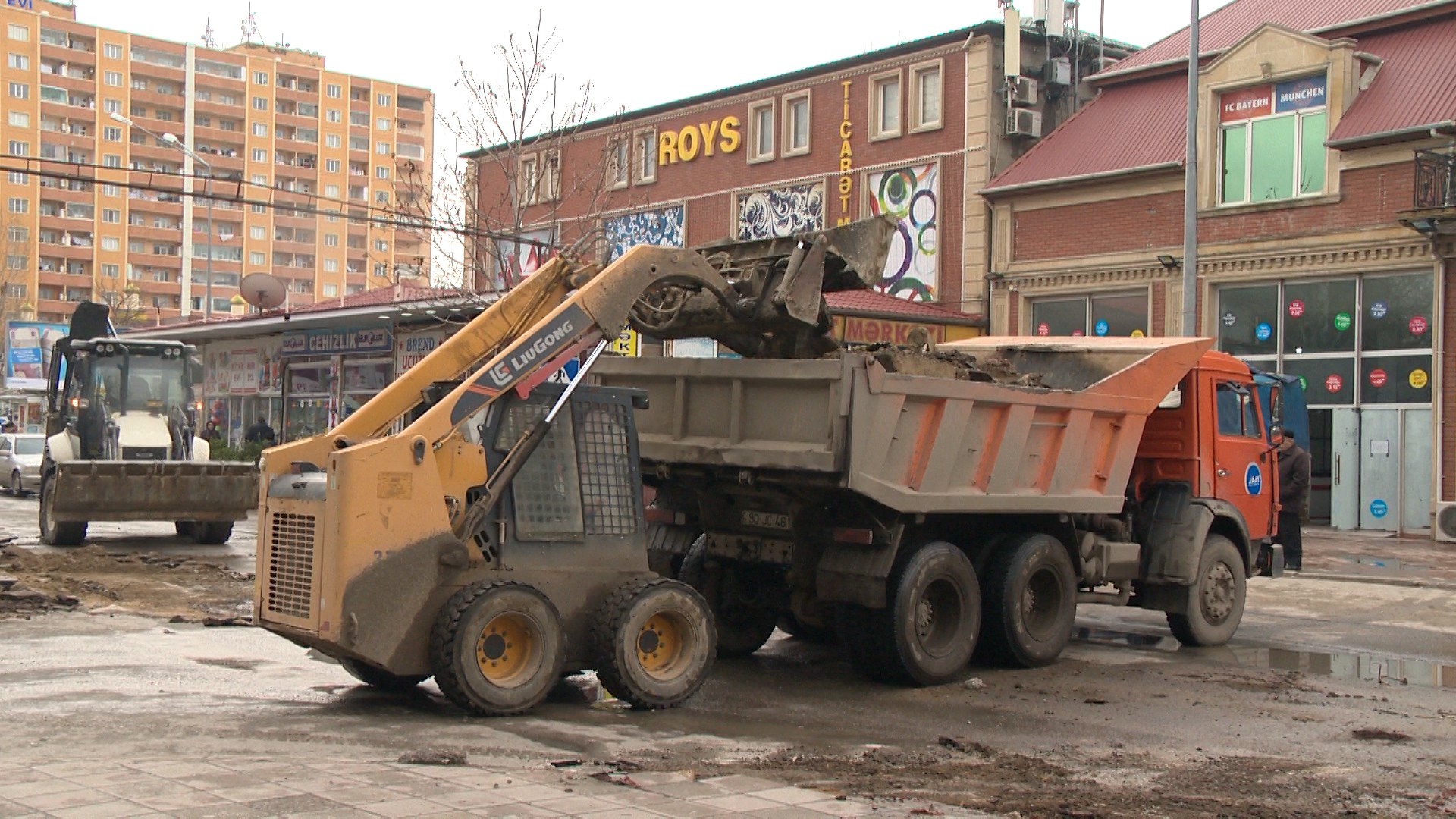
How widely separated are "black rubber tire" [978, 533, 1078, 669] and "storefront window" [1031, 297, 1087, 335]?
56.7ft

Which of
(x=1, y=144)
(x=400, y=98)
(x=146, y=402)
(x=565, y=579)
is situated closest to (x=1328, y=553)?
(x=565, y=579)

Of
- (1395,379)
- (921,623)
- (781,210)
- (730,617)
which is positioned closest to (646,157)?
(781,210)

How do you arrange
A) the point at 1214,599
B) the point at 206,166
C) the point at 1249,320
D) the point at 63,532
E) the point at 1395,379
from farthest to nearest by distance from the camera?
the point at 206,166 < the point at 1249,320 < the point at 1395,379 < the point at 63,532 < the point at 1214,599

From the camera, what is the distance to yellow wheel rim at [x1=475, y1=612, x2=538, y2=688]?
850 cm

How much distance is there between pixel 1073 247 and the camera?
28344 mm

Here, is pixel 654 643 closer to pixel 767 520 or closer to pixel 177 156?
pixel 767 520

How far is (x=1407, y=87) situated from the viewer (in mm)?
24344

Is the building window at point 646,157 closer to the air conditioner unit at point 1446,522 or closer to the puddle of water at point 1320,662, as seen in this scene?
the air conditioner unit at point 1446,522

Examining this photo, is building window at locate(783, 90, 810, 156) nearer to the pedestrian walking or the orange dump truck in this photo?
the pedestrian walking

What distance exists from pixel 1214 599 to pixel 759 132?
78.6ft

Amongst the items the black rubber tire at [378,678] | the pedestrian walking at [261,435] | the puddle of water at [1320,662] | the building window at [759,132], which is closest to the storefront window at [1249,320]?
the building window at [759,132]

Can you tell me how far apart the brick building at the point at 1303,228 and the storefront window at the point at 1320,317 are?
0.10 ft

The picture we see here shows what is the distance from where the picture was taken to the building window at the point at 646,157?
123 ft

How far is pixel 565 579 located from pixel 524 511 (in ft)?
1.63
